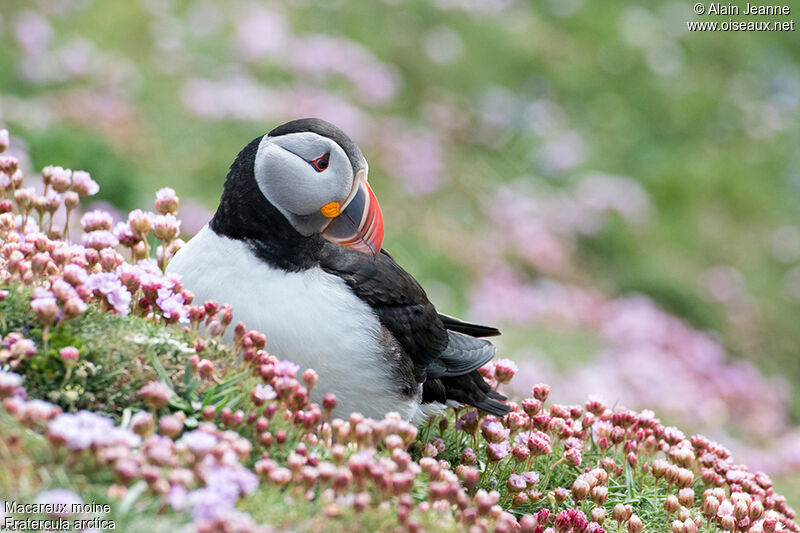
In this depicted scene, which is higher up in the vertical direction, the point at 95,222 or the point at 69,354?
the point at 95,222

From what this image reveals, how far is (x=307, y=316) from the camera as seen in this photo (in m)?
3.82

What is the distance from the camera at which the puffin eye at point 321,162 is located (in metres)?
3.97

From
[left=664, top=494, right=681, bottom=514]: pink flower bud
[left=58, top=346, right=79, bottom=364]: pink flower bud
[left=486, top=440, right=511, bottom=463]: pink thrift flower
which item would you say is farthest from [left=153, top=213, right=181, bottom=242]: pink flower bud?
[left=664, top=494, right=681, bottom=514]: pink flower bud

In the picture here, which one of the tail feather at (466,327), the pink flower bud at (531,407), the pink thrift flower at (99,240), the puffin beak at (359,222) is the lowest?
the pink thrift flower at (99,240)

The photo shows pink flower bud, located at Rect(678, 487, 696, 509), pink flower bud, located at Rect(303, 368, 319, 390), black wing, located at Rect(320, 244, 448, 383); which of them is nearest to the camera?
pink flower bud, located at Rect(303, 368, 319, 390)

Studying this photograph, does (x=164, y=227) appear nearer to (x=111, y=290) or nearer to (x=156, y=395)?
(x=111, y=290)

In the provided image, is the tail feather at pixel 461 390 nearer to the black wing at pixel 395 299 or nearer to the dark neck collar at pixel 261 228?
the black wing at pixel 395 299

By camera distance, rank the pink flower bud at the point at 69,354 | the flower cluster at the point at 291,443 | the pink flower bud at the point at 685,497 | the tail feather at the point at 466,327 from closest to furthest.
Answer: the flower cluster at the point at 291,443, the pink flower bud at the point at 69,354, the pink flower bud at the point at 685,497, the tail feather at the point at 466,327

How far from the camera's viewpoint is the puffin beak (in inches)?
160

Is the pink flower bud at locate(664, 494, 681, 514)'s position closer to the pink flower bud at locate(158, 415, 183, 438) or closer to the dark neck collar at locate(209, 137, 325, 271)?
the dark neck collar at locate(209, 137, 325, 271)

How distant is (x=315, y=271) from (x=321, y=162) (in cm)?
47

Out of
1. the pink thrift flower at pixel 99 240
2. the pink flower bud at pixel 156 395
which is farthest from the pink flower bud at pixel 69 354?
the pink thrift flower at pixel 99 240

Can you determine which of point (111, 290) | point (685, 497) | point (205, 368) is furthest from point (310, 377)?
point (685, 497)

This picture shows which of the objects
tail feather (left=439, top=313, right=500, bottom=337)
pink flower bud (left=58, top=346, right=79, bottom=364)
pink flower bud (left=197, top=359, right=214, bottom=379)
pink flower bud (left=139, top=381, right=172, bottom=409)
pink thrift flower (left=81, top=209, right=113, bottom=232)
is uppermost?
tail feather (left=439, top=313, right=500, bottom=337)
